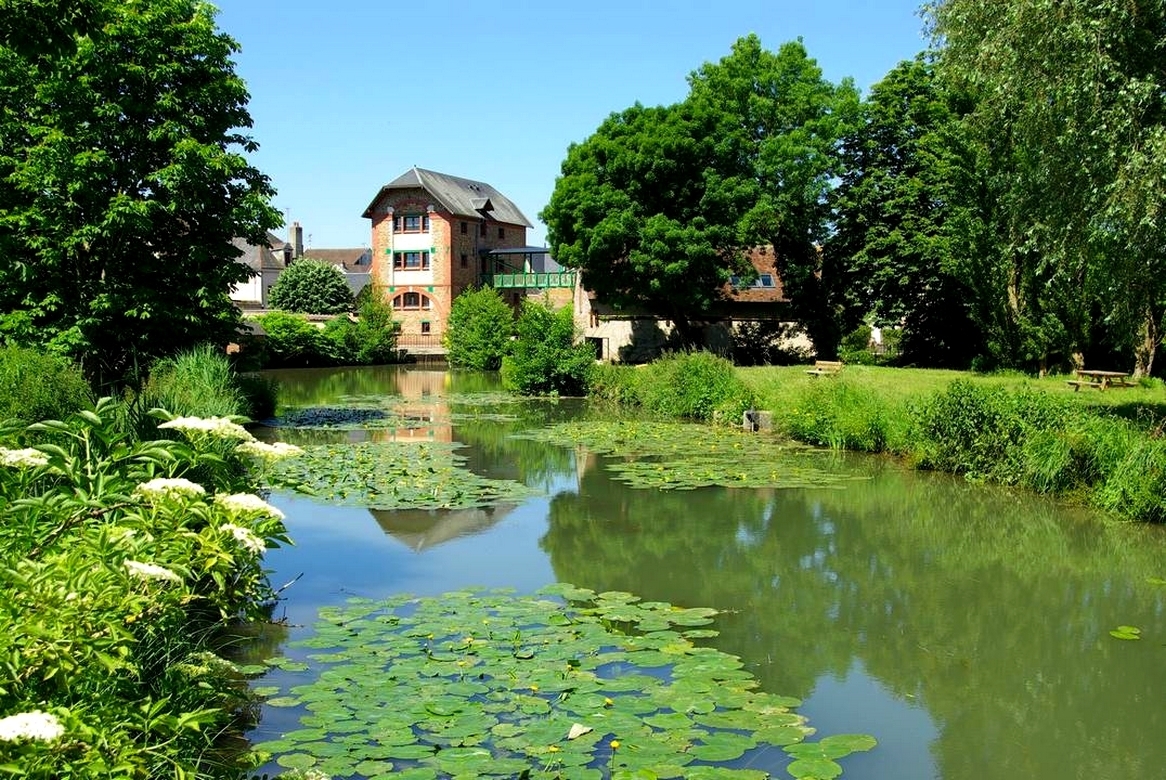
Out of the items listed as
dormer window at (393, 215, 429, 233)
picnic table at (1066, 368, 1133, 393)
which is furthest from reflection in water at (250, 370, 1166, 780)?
dormer window at (393, 215, 429, 233)

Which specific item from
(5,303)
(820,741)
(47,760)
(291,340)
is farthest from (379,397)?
(47,760)

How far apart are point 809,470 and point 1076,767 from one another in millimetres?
10174

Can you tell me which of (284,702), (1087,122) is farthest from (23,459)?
(1087,122)

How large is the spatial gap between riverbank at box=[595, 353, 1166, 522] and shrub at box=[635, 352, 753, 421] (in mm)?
51

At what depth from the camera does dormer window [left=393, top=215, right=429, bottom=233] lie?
57.5 metres

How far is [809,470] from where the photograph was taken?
15992mm

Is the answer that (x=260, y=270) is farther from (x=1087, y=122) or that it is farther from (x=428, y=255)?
(x=1087, y=122)

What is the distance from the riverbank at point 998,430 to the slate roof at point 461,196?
124 feet

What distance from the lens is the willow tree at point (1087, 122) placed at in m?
13.7

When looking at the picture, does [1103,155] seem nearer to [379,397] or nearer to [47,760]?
[47,760]

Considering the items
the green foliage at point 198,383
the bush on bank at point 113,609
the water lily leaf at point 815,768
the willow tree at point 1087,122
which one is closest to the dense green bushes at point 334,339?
the green foliage at point 198,383

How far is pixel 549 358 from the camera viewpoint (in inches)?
1198

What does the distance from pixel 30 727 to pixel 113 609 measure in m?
0.72

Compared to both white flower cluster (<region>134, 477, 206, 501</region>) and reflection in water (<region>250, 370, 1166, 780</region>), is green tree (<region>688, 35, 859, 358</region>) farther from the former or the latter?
Answer: white flower cluster (<region>134, 477, 206, 501</region>)
